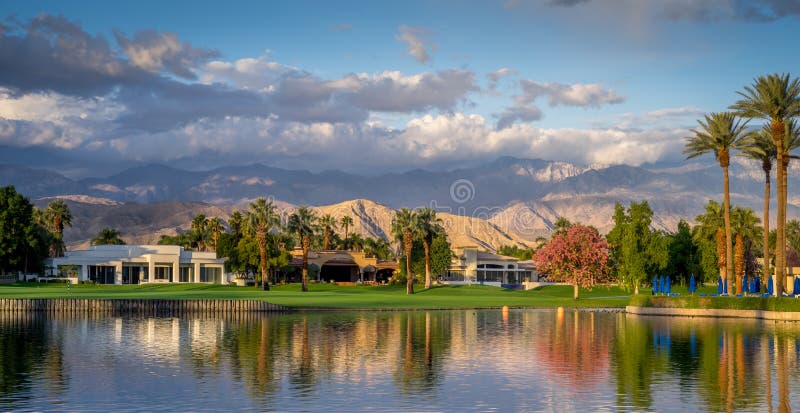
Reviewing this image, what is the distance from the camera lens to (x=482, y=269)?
533ft

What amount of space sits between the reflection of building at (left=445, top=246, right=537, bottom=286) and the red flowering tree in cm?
5458

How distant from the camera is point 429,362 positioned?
3584 cm

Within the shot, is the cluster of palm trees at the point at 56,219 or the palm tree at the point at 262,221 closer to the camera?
the palm tree at the point at 262,221

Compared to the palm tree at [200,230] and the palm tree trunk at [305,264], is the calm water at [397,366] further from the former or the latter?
the palm tree at [200,230]

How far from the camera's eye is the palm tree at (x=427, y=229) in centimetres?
12462

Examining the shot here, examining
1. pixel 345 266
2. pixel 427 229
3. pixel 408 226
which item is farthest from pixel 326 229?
pixel 408 226

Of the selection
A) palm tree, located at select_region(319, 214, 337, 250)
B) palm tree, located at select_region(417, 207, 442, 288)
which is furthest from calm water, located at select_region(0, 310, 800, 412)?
palm tree, located at select_region(319, 214, 337, 250)

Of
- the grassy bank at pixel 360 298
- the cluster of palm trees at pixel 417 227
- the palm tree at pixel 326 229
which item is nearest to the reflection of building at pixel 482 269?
the palm tree at pixel 326 229

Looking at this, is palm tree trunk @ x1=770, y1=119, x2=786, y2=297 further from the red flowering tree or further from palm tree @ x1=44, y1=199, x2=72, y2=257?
palm tree @ x1=44, y1=199, x2=72, y2=257

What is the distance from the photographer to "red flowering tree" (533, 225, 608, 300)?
103m

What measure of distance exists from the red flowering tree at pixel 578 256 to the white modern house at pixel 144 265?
55.6 meters

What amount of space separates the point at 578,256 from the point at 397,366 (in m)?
71.6

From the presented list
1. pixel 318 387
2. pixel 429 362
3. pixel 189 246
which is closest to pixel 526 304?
pixel 429 362

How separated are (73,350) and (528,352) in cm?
1996
